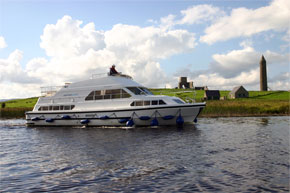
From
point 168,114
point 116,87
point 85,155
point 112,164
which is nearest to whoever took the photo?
point 112,164

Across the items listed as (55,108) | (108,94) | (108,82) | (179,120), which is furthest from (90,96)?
(179,120)

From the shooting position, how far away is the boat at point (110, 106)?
70.5 ft

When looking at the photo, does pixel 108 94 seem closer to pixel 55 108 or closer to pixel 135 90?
pixel 135 90

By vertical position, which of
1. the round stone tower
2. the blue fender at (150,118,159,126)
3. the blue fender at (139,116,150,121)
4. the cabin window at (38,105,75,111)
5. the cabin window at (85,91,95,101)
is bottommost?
the blue fender at (150,118,159,126)

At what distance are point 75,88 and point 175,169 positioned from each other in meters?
19.9

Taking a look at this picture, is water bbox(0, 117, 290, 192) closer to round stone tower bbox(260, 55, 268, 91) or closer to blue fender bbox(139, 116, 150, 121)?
blue fender bbox(139, 116, 150, 121)

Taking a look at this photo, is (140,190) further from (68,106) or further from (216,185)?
(68,106)

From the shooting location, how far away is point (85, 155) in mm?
11391

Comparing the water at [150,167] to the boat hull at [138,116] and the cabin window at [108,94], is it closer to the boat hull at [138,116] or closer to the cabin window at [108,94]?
the boat hull at [138,116]

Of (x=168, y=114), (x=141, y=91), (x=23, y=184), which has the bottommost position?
(x=23, y=184)

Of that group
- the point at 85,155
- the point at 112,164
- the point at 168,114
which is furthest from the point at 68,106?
the point at 112,164

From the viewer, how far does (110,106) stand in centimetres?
2359

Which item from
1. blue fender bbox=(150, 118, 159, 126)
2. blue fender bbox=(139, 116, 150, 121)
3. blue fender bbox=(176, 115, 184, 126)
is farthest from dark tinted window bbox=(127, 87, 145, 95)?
blue fender bbox=(176, 115, 184, 126)

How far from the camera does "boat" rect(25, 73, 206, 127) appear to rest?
70.5ft
